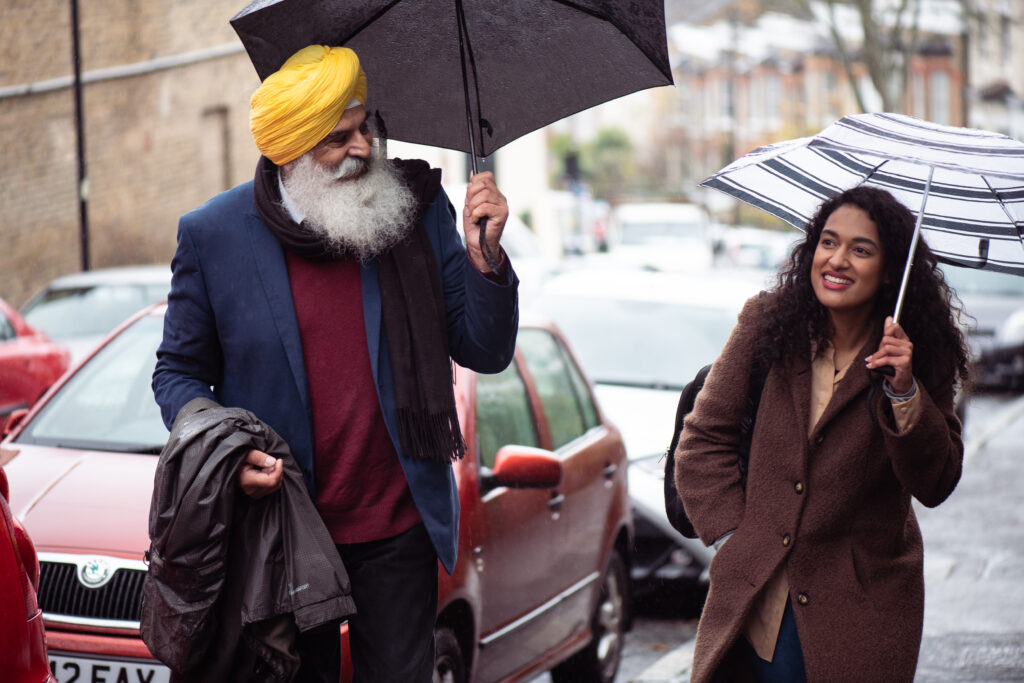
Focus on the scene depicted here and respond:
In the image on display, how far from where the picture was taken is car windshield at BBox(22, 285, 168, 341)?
11.5m

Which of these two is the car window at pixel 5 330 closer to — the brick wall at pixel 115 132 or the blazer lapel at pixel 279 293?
the blazer lapel at pixel 279 293

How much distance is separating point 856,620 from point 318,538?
51.2 inches

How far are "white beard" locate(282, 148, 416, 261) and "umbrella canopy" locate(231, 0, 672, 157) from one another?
0.28 m

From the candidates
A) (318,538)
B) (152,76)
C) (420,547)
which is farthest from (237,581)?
(152,76)

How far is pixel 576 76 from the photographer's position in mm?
3375

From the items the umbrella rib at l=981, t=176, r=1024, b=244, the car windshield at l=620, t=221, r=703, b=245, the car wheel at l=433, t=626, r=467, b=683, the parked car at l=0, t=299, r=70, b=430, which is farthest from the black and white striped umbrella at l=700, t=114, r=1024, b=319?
the car windshield at l=620, t=221, r=703, b=245

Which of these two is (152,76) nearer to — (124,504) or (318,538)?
(124,504)

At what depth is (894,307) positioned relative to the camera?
3428 millimetres

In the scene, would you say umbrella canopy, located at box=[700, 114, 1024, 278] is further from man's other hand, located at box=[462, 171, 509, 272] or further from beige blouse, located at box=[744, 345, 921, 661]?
man's other hand, located at box=[462, 171, 509, 272]

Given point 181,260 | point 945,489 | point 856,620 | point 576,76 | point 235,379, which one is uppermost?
point 576,76

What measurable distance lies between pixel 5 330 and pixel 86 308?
175 centimetres

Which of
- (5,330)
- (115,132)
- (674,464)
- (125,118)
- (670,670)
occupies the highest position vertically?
(125,118)

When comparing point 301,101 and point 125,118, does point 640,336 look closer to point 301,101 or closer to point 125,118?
point 301,101

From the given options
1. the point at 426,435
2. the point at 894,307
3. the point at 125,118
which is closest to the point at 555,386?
the point at 894,307
